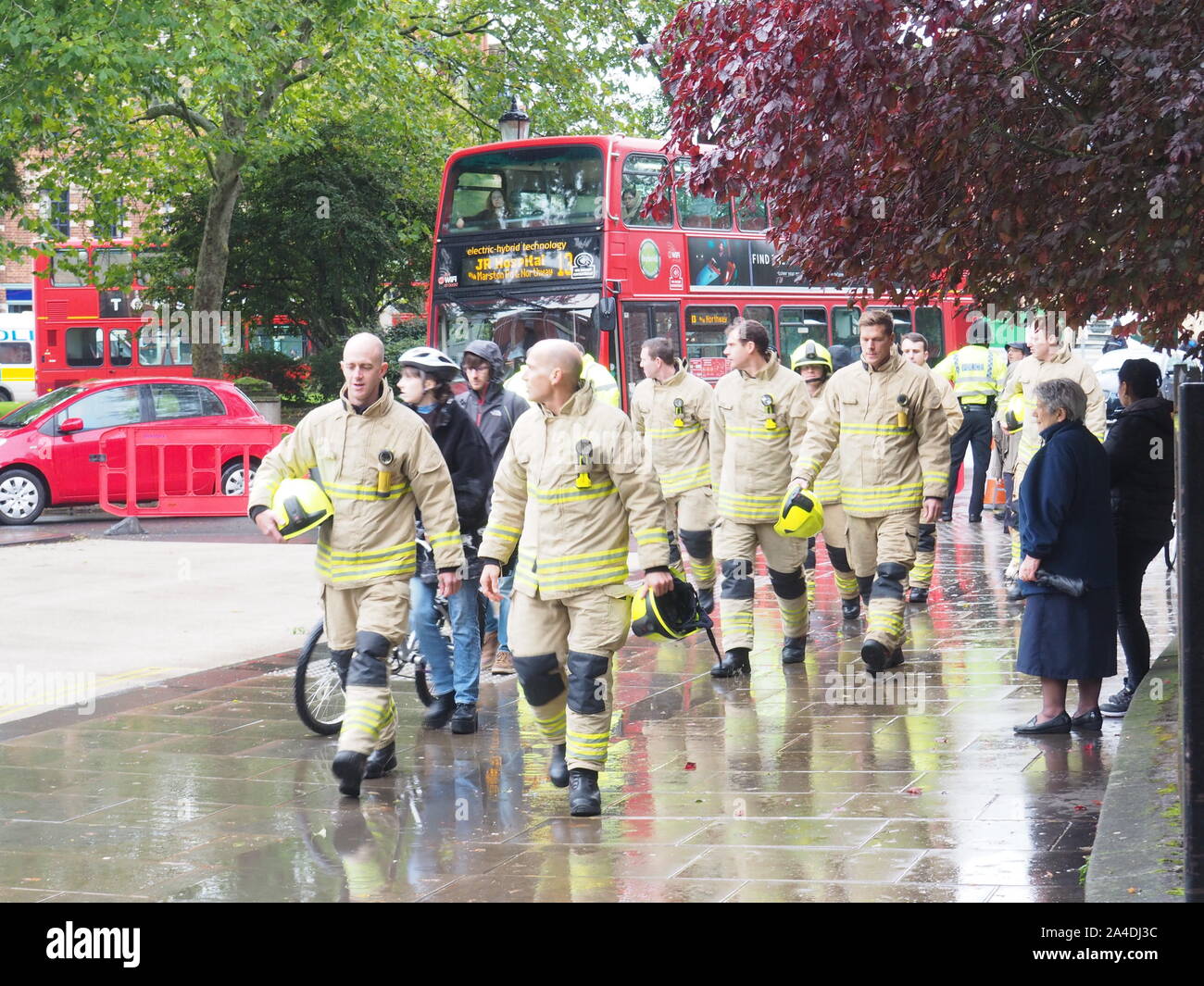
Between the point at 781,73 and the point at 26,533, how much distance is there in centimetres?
1296

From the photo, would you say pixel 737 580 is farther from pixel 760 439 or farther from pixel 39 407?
pixel 39 407

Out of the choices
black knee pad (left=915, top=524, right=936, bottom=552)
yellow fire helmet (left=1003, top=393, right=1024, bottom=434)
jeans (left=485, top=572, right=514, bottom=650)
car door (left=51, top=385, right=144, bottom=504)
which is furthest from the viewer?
car door (left=51, top=385, right=144, bottom=504)

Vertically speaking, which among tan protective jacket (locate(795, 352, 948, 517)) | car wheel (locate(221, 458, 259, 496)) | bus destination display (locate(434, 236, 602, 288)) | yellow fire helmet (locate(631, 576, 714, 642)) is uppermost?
bus destination display (locate(434, 236, 602, 288))

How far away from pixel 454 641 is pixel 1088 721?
9.78 feet

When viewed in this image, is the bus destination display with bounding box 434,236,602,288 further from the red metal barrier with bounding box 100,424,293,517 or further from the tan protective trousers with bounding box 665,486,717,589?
the tan protective trousers with bounding box 665,486,717,589

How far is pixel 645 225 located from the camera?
17.9 metres

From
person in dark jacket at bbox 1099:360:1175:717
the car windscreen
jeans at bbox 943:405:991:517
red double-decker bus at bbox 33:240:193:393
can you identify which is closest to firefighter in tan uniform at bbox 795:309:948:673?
person in dark jacket at bbox 1099:360:1175:717

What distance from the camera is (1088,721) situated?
7.20 metres

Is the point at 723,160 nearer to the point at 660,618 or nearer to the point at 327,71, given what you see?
the point at 660,618

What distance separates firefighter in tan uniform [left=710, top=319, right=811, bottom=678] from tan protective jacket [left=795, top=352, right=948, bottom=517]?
44 centimetres

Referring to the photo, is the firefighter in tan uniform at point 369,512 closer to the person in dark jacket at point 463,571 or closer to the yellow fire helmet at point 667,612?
the yellow fire helmet at point 667,612

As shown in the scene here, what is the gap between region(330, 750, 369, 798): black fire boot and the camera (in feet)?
20.8

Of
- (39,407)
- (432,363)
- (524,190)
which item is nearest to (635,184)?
(524,190)
